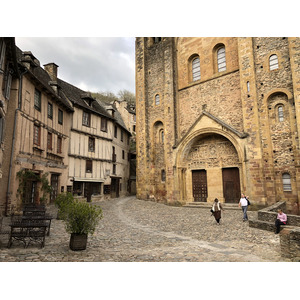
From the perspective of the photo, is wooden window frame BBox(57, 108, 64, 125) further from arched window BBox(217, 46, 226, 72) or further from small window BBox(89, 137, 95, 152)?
arched window BBox(217, 46, 226, 72)

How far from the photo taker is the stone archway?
16.5 metres

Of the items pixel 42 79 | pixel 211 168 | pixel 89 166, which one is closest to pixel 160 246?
pixel 211 168

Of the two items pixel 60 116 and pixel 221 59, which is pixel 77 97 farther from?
pixel 221 59

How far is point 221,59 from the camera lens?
1767 cm

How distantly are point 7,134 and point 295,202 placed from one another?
1602 centimetres

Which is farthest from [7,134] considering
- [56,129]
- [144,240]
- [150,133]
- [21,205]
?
[150,133]

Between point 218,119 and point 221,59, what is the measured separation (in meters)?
4.87

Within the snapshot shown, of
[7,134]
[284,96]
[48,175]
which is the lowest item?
[48,175]

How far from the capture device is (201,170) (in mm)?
18156

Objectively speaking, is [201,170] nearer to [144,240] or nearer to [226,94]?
[226,94]

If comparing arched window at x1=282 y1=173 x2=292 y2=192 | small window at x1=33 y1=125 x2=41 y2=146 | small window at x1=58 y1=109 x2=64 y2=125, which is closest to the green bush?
small window at x1=33 y1=125 x2=41 y2=146

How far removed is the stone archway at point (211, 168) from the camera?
1647 centimetres

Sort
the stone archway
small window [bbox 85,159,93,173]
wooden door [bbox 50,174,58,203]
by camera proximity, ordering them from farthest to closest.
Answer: small window [bbox 85,159,93,173] → the stone archway → wooden door [bbox 50,174,58,203]

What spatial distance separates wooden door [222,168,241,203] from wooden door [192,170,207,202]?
1.57 meters
